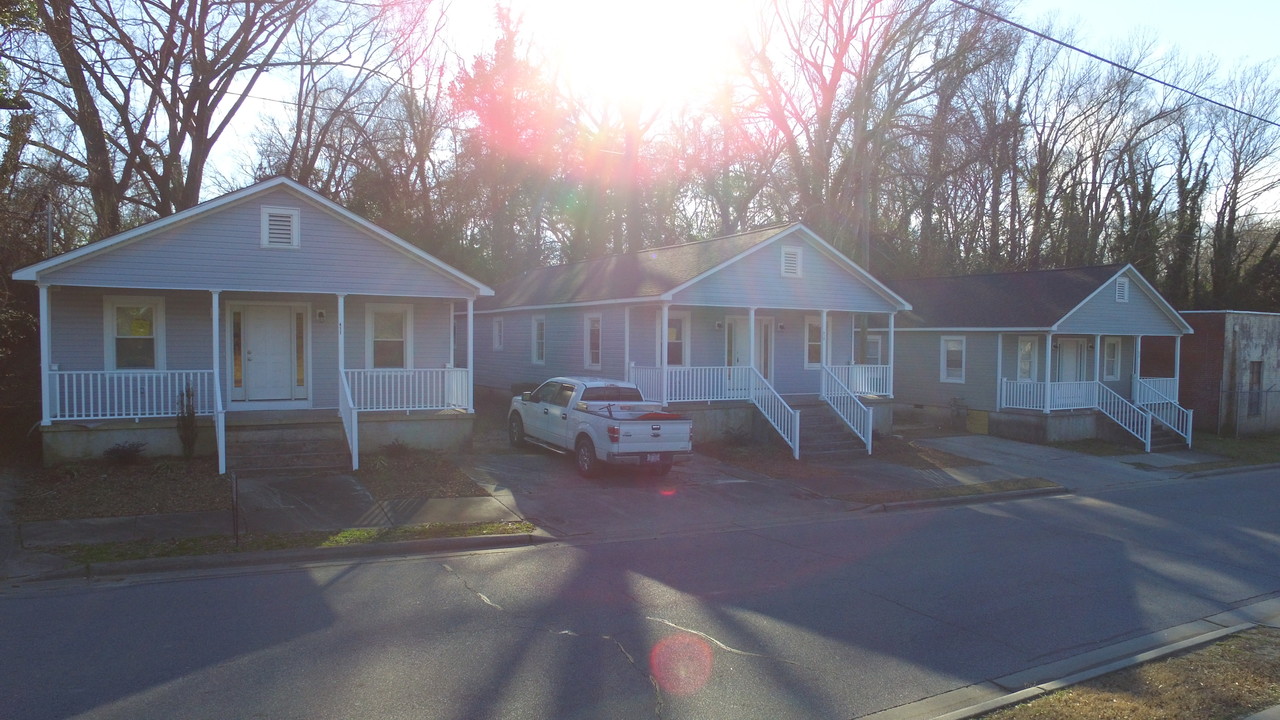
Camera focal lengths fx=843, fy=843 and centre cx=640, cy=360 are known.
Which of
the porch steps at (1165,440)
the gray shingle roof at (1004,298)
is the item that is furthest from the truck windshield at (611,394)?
→ the porch steps at (1165,440)

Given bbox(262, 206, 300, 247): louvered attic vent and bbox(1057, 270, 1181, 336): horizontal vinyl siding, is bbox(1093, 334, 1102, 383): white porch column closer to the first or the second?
bbox(1057, 270, 1181, 336): horizontal vinyl siding

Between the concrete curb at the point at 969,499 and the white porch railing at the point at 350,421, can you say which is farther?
the white porch railing at the point at 350,421

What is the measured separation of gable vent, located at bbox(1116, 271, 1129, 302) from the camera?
89.2ft

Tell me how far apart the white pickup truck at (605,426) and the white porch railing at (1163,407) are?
16989 millimetres

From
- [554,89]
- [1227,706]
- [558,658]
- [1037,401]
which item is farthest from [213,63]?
[1227,706]

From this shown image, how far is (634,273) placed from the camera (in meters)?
23.1

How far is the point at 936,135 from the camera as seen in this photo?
30.6 metres

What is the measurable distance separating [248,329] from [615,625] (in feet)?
43.2

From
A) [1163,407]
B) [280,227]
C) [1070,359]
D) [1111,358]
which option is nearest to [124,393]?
[280,227]

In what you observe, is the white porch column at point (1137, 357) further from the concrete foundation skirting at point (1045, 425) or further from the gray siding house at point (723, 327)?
the gray siding house at point (723, 327)

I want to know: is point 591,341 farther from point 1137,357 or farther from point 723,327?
point 1137,357

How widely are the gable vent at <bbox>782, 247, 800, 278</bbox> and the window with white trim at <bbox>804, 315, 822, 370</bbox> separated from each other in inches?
104

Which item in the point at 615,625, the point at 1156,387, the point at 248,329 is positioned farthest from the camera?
the point at 1156,387

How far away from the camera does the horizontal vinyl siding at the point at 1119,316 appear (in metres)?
26.0
